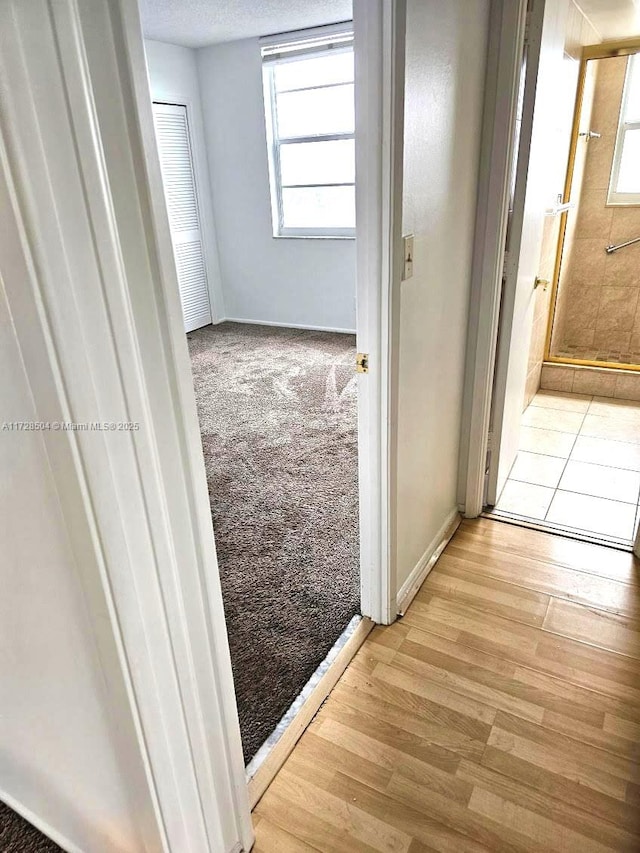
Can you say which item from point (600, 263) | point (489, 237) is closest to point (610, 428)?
point (600, 263)

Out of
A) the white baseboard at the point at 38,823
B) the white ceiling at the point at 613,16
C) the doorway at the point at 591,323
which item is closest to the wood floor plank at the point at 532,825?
the white baseboard at the point at 38,823

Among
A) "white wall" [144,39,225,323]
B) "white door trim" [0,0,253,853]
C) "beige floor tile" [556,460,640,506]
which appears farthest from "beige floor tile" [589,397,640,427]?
"white wall" [144,39,225,323]

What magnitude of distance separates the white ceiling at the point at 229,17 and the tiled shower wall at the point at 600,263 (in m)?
1.84

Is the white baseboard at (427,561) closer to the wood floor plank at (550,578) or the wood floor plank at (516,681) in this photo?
the wood floor plank at (550,578)

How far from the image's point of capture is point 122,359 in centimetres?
77

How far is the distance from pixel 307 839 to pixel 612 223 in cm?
400

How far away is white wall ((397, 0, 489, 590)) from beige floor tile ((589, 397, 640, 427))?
5.55 ft

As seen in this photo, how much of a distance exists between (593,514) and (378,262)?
164cm

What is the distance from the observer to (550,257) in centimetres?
339

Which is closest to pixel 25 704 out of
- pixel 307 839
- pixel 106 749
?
pixel 106 749

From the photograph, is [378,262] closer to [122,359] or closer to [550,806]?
[122,359]

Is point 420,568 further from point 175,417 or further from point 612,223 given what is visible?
point 612,223

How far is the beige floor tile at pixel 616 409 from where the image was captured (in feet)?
11.2

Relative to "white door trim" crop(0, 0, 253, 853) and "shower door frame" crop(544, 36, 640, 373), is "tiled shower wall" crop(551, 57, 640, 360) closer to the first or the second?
"shower door frame" crop(544, 36, 640, 373)
